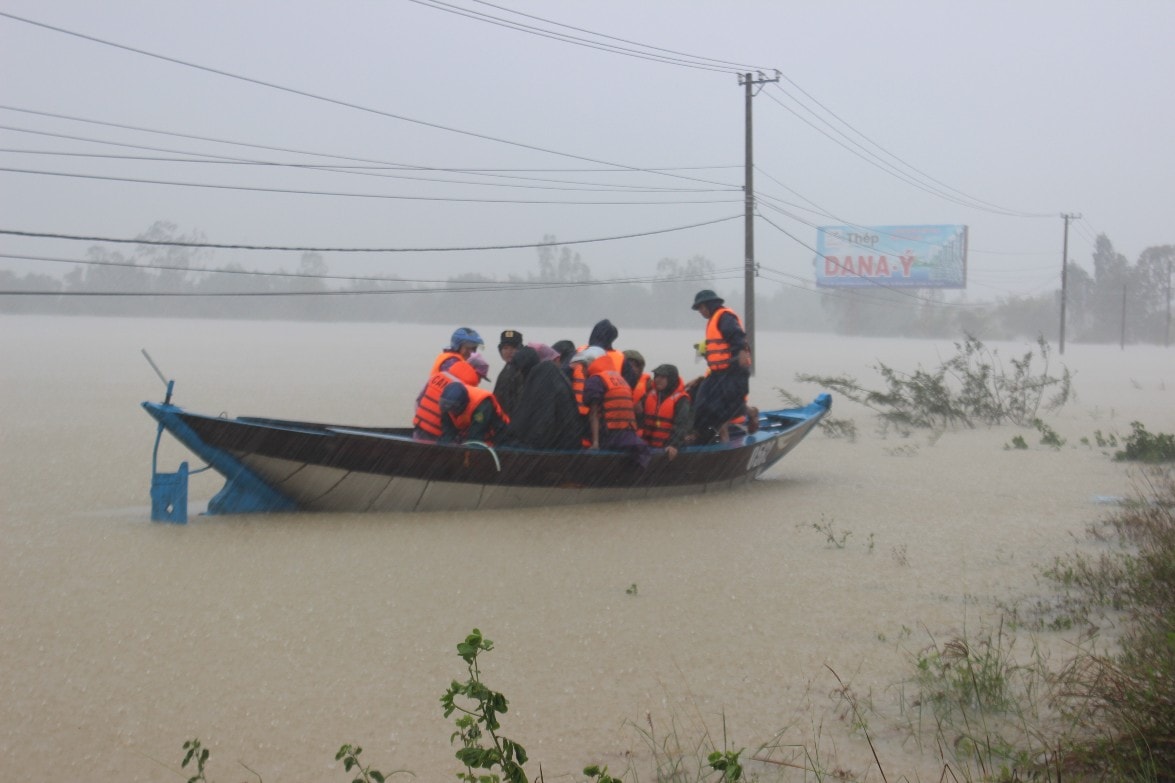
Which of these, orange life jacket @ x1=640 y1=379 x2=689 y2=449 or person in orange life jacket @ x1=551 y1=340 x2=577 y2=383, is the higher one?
person in orange life jacket @ x1=551 y1=340 x2=577 y2=383

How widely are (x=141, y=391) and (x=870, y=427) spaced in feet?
54.3

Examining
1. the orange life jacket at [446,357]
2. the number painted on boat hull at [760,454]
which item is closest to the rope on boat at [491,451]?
the orange life jacket at [446,357]

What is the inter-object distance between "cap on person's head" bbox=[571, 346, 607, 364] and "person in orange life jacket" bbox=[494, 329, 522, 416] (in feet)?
1.93

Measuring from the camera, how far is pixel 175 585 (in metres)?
8.52

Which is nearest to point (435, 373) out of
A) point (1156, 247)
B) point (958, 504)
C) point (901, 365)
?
point (958, 504)

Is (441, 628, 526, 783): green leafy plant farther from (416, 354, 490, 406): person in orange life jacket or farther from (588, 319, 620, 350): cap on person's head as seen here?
(588, 319, 620, 350): cap on person's head

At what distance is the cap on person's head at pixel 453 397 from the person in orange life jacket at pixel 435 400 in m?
0.05

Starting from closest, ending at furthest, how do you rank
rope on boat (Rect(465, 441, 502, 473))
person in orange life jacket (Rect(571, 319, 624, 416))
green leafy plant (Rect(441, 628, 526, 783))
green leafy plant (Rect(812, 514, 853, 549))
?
green leafy plant (Rect(441, 628, 526, 783)), green leafy plant (Rect(812, 514, 853, 549)), rope on boat (Rect(465, 441, 502, 473)), person in orange life jacket (Rect(571, 319, 624, 416))

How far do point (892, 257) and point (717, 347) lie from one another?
57.8 m

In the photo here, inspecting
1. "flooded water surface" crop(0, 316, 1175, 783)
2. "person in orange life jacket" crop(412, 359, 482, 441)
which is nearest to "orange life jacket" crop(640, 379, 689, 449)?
"flooded water surface" crop(0, 316, 1175, 783)

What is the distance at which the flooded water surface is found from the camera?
5.58 m

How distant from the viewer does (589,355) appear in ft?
38.4

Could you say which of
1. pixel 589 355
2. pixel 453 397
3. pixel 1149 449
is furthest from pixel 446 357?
pixel 1149 449

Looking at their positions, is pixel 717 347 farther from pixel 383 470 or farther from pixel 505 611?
pixel 505 611
